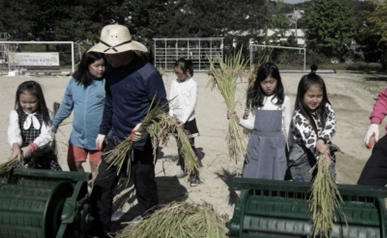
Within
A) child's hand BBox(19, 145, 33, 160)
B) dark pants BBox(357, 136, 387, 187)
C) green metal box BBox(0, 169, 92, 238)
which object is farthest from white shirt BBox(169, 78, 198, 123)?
green metal box BBox(0, 169, 92, 238)

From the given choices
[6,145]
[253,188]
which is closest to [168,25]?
[6,145]

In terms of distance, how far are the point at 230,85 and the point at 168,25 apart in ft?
93.7

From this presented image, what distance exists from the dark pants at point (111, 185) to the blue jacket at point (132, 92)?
0.14 m

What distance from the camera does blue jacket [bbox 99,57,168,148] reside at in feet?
11.6

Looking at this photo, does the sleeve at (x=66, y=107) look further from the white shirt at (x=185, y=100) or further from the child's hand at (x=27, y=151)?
the white shirt at (x=185, y=100)

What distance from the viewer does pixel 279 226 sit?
2.40 metres

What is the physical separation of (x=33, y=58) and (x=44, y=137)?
706 inches

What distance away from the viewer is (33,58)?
20375 mm

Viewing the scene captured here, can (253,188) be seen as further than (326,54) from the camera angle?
No

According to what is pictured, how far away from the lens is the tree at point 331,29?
44656 mm

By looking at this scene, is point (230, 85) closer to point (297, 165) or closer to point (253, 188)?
point (297, 165)

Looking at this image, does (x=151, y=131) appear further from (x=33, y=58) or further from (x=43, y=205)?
(x=33, y=58)

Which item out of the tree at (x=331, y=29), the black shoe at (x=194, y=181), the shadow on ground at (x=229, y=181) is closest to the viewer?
the shadow on ground at (x=229, y=181)

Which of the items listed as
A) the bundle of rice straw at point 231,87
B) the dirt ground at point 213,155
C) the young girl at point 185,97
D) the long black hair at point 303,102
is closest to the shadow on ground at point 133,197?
the dirt ground at point 213,155
